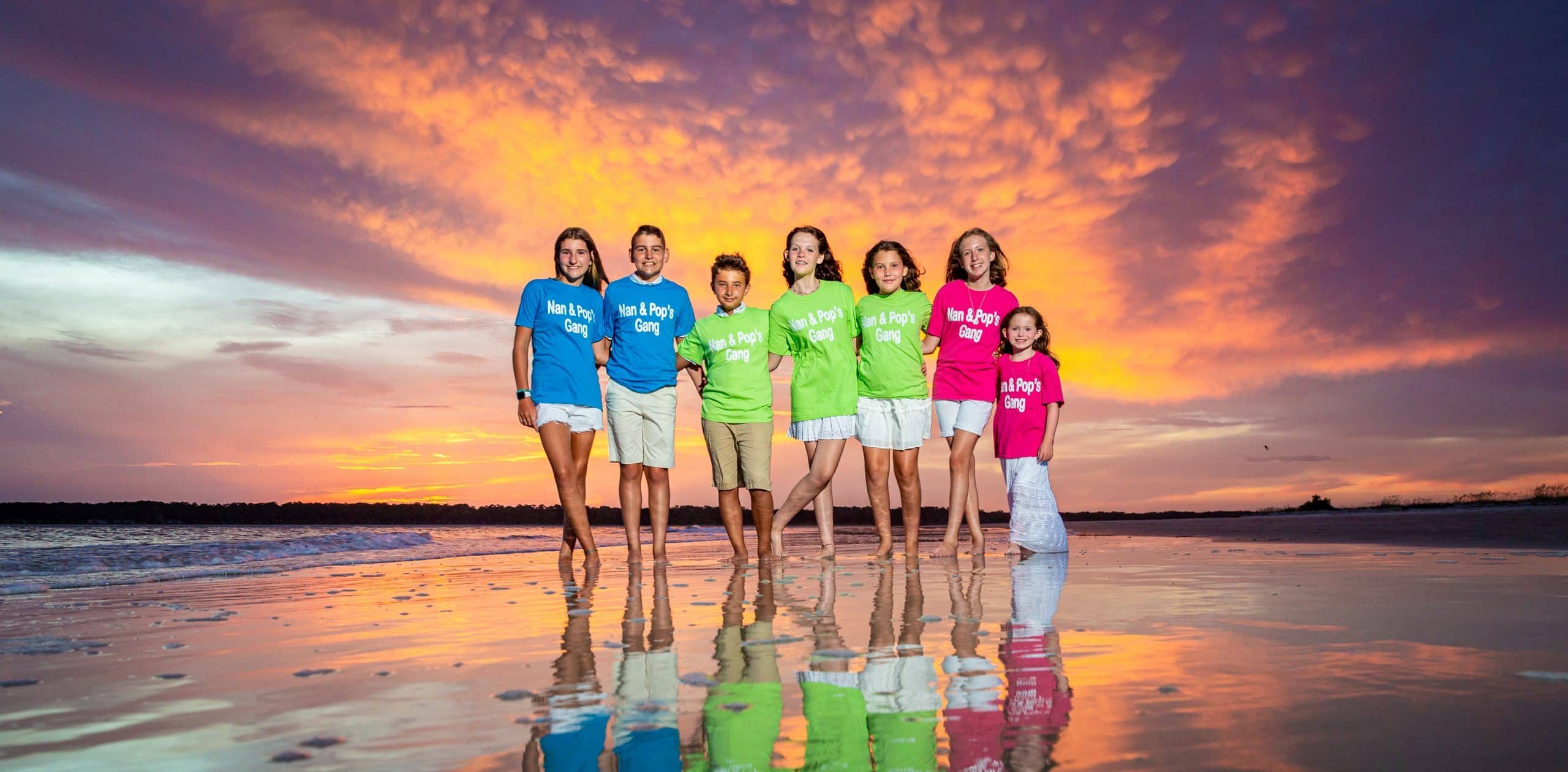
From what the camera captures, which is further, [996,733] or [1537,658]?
[1537,658]

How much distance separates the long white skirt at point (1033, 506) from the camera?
7609 mm

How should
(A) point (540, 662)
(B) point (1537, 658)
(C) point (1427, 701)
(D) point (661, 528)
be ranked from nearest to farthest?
(C) point (1427, 701), (B) point (1537, 658), (A) point (540, 662), (D) point (661, 528)

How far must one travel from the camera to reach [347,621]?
3.99 metres

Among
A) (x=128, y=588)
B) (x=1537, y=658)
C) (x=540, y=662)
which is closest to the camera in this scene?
(x=1537, y=658)

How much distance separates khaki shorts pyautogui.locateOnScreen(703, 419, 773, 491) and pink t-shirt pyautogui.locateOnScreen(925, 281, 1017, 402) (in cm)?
169

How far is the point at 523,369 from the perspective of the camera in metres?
7.07

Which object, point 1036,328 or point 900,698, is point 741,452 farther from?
point 900,698

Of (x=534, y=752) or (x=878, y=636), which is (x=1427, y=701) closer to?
A: (x=878, y=636)

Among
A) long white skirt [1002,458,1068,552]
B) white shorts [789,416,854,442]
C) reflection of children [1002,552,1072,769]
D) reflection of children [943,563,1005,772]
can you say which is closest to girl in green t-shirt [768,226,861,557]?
white shorts [789,416,854,442]

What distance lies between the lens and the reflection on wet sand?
166cm

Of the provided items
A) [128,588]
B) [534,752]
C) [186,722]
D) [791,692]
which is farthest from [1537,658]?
[128,588]

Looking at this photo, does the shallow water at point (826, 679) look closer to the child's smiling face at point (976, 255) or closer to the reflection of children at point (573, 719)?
the reflection of children at point (573, 719)

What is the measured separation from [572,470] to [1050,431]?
13.6 ft

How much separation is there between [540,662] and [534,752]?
1.02 meters
